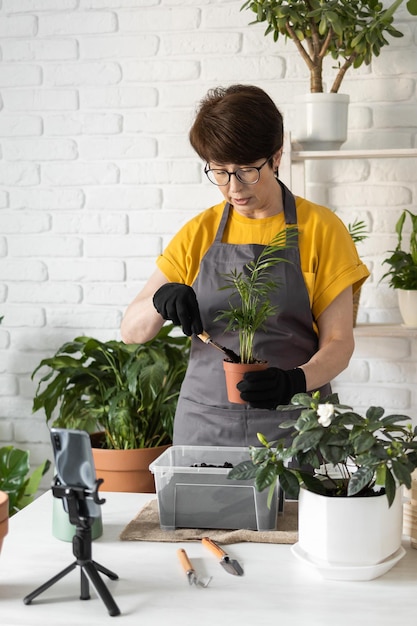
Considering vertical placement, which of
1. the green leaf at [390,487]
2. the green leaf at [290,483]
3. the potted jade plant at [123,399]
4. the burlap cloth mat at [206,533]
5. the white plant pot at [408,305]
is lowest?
the potted jade plant at [123,399]

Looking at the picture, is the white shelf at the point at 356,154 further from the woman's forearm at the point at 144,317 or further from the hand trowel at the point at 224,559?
the hand trowel at the point at 224,559

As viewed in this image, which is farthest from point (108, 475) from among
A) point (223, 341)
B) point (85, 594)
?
point (85, 594)

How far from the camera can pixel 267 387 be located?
5.88 feet

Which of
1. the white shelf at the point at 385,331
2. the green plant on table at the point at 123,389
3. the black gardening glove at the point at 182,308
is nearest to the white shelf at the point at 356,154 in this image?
the white shelf at the point at 385,331

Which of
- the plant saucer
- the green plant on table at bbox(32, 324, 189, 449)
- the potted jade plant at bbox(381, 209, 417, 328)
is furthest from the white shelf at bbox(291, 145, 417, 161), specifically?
the plant saucer

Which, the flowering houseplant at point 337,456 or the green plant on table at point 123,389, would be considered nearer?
the flowering houseplant at point 337,456

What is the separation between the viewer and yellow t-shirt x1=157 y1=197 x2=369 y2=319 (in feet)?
7.02

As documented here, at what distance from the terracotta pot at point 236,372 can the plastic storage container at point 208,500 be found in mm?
306

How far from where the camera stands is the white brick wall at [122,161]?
3107 millimetres

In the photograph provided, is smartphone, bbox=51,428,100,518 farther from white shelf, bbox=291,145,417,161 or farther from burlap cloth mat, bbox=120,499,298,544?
white shelf, bbox=291,145,417,161

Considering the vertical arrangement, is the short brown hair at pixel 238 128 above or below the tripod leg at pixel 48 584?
above

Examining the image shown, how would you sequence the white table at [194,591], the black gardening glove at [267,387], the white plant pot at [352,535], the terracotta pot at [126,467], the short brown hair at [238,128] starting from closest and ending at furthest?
the white table at [194,591]
the white plant pot at [352,535]
the black gardening glove at [267,387]
the short brown hair at [238,128]
the terracotta pot at [126,467]

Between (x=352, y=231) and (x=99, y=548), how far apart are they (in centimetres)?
182

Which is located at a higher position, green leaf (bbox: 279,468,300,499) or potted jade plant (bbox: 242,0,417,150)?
potted jade plant (bbox: 242,0,417,150)
